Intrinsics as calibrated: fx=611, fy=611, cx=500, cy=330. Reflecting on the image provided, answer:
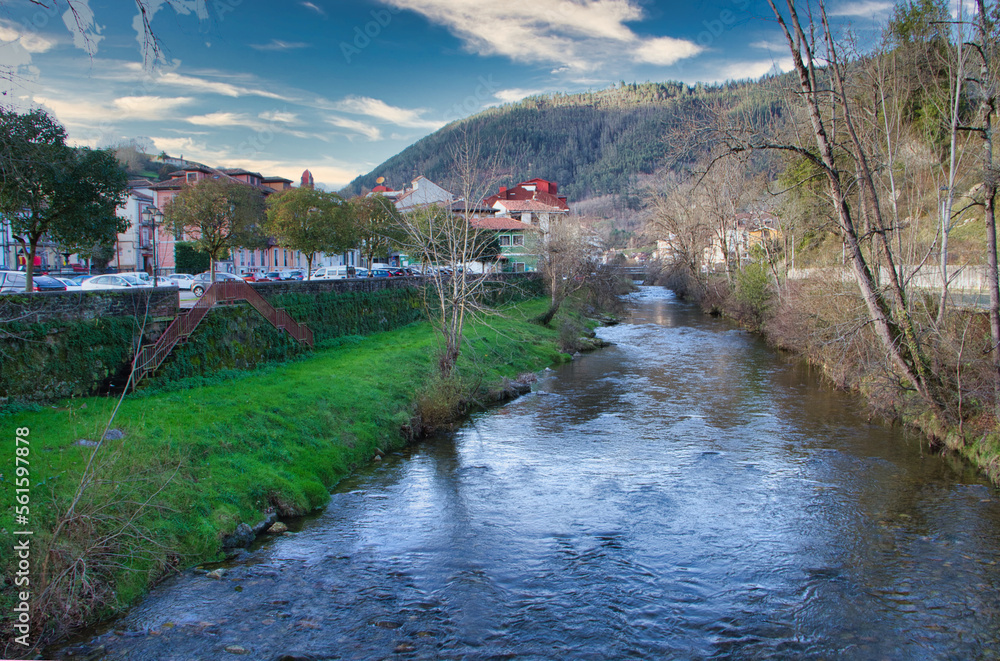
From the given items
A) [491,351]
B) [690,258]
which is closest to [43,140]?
[491,351]

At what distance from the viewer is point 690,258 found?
45500mm

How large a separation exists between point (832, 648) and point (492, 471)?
23.6ft

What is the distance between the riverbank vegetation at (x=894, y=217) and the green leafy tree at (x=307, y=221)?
64.4 feet

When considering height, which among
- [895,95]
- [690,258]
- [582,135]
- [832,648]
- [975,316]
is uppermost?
[582,135]

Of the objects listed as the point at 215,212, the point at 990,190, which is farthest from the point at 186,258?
the point at 990,190

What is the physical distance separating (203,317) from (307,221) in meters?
17.0

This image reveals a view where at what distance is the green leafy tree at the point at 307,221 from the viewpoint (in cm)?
3181

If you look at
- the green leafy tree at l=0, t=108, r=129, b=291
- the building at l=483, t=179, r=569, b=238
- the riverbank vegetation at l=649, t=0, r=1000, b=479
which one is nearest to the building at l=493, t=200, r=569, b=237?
the building at l=483, t=179, r=569, b=238

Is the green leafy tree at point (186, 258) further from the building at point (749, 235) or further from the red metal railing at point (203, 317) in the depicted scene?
the building at point (749, 235)

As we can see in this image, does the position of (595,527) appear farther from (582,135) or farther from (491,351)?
(582,135)

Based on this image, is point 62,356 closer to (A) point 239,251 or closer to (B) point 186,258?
(B) point 186,258

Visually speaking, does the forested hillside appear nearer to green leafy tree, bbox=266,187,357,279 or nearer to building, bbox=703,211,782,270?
building, bbox=703,211,782,270

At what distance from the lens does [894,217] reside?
634 inches

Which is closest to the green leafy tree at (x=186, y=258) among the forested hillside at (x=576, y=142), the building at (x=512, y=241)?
the building at (x=512, y=241)
